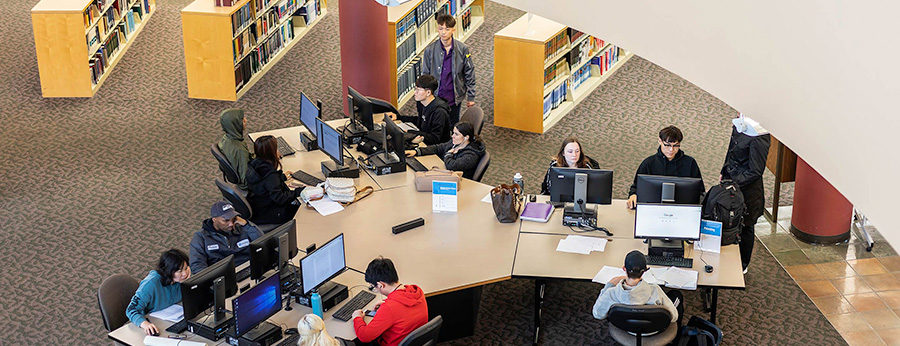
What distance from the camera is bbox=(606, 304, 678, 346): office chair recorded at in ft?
15.4

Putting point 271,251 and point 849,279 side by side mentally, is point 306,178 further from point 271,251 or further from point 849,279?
point 849,279

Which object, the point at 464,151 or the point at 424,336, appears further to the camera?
the point at 464,151

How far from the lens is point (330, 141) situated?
649cm

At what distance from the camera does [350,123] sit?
24.1 ft

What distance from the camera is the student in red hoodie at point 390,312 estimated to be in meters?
4.51

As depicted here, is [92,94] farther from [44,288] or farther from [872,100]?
[872,100]

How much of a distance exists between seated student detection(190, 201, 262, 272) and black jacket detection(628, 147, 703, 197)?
2.83 metres

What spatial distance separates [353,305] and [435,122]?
8.96 feet

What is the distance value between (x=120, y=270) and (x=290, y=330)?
2499 mm

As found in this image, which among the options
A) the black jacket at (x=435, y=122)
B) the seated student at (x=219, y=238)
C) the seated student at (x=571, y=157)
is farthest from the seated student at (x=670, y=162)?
the seated student at (x=219, y=238)

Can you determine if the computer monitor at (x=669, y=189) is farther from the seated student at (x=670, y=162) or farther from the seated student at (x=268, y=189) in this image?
the seated student at (x=268, y=189)

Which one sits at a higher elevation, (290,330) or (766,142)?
(766,142)

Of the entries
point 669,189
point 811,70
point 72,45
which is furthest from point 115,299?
point 72,45

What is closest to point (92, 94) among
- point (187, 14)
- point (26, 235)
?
point (187, 14)
